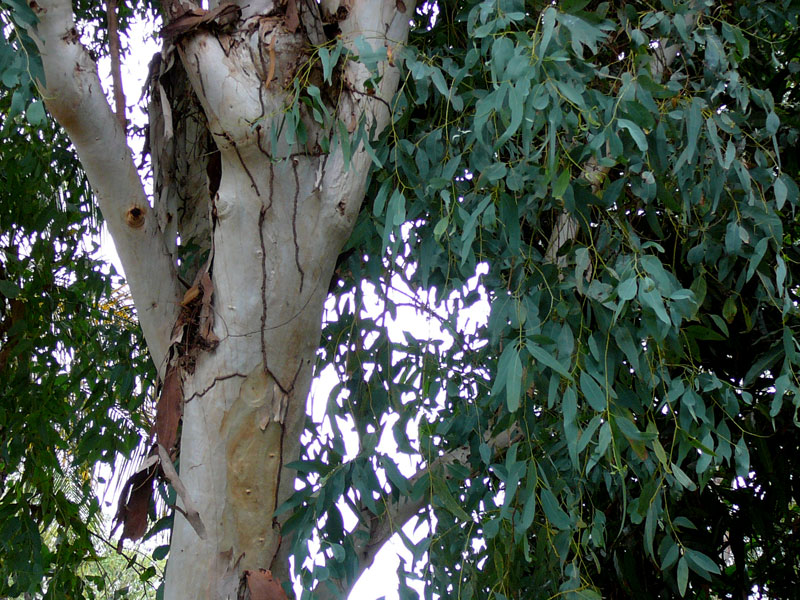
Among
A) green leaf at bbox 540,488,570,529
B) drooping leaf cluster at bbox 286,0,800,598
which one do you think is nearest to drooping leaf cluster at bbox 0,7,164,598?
drooping leaf cluster at bbox 286,0,800,598

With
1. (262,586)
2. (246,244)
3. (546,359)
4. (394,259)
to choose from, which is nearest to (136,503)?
(262,586)

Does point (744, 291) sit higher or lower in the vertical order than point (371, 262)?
higher

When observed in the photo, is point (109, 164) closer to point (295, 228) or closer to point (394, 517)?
point (295, 228)

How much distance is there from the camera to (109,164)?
131 cm

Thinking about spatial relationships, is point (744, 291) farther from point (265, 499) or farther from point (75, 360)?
point (75, 360)

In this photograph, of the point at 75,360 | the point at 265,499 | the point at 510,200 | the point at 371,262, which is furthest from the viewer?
the point at 75,360

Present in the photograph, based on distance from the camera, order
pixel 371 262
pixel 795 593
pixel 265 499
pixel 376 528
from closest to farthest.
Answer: pixel 265 499, pixel 371 262, pixel 376 528, pixel 795 593

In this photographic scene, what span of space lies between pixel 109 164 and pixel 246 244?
0.82ft

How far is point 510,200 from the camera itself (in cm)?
118

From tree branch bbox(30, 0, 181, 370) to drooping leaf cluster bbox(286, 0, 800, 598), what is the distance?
0.32 metres

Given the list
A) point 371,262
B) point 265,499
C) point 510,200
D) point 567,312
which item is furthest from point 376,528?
point 510,200

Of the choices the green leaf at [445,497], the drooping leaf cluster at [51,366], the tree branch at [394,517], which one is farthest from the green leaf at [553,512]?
the drooping leaf cluster at [51,366]

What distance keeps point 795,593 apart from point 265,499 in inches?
60.9

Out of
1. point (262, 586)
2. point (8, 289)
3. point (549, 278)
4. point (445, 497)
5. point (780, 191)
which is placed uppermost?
point (8, 289)
